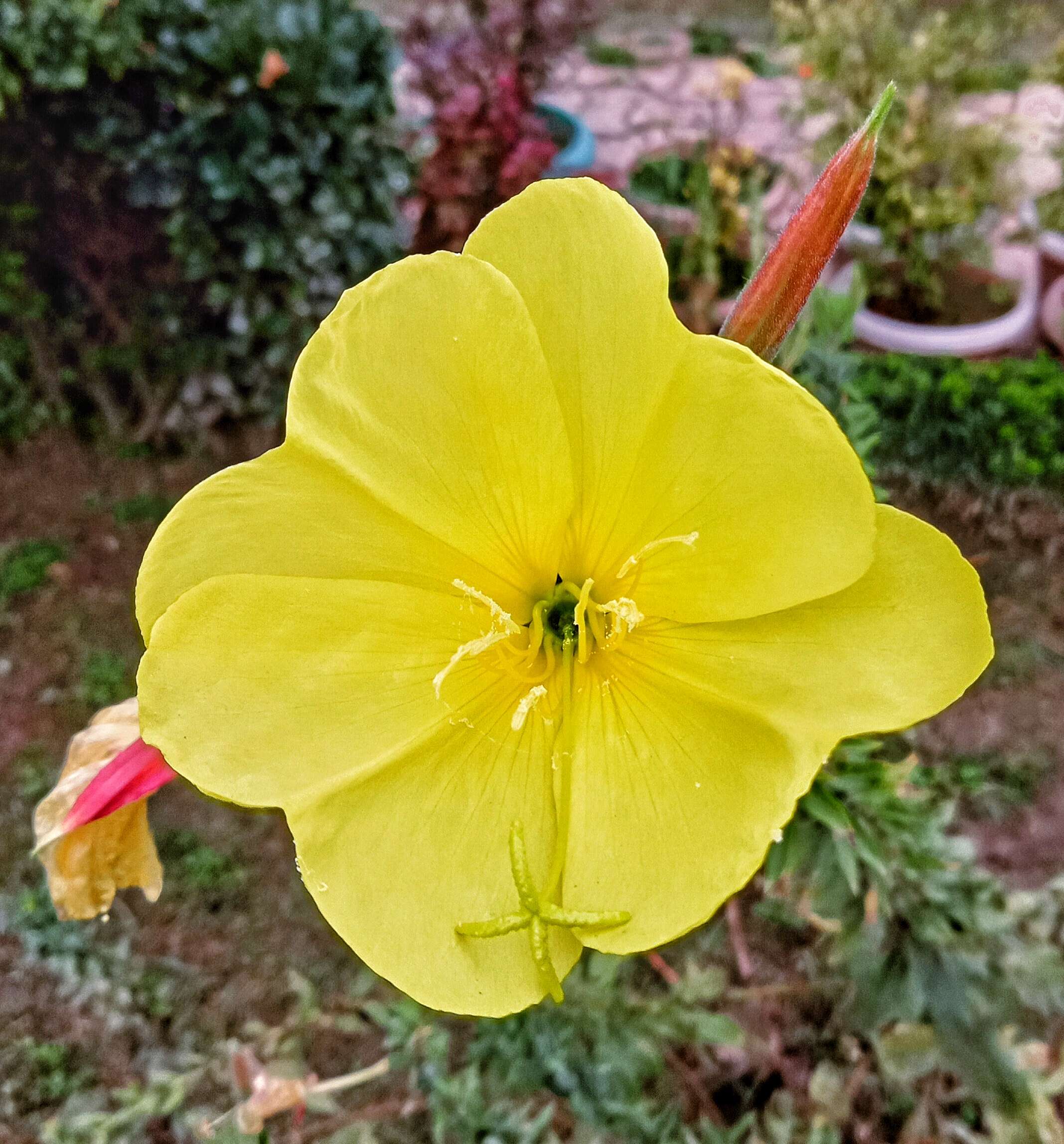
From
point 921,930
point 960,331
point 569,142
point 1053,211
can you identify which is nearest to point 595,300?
point 921,930

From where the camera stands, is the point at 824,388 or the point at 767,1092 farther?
the point at 767,1092

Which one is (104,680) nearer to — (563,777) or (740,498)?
(563,777)

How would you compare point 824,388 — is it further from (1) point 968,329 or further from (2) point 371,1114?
(1) point 968,329

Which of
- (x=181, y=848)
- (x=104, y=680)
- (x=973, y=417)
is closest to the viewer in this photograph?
(x=181, y=848)

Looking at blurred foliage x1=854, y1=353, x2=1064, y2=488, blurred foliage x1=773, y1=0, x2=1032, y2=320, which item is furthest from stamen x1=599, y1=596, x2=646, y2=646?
blurred foliage x1=773, y1=0, x2=1032, y2=320

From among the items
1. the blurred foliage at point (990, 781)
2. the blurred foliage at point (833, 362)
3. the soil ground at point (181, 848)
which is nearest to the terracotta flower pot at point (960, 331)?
the soil ground at point (181, 848)

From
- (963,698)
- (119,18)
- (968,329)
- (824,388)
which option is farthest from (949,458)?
(119,18)

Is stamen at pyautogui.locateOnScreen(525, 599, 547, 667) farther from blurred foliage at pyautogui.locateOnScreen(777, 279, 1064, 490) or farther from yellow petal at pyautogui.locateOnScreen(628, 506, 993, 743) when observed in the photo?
blurred foliage at pyautogui.locateOnScreen(777, 279, 1064, 490)

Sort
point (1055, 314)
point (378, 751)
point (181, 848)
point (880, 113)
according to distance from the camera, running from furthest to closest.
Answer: point (1055, 314)
point (181, 848)
point (378, 751)
point (880, 113)
